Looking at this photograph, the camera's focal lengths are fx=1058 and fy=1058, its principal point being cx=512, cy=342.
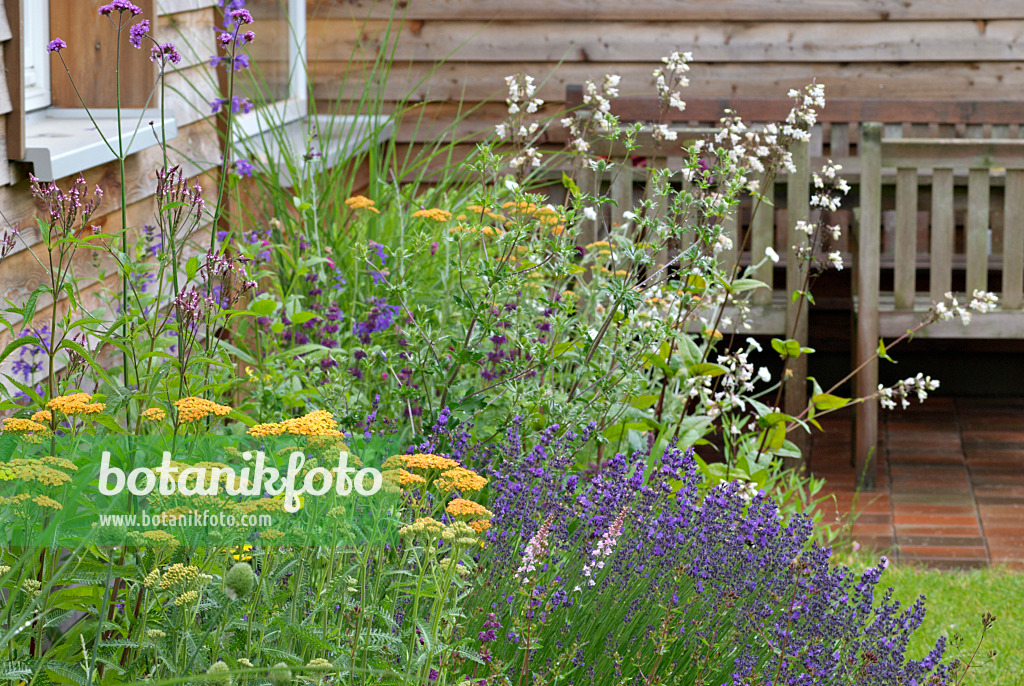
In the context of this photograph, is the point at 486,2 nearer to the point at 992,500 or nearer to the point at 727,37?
the point at 727,37

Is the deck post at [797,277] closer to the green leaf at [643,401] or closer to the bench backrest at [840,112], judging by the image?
the bench backrest at [840,112]

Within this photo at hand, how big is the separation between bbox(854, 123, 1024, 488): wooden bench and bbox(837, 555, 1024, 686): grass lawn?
31.6 inches

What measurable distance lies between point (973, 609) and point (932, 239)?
1.65 meters

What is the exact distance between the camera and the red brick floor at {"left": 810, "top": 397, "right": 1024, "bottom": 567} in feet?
11.9

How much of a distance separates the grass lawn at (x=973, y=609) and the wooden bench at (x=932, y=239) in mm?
803

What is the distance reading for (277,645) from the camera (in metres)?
1.53

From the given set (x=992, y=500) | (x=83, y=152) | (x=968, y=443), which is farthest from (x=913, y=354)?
(x=83, y=152)

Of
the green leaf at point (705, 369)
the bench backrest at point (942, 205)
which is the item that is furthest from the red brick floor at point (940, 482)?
the green leaf at point (705, 369)

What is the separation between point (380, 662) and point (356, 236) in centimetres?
236

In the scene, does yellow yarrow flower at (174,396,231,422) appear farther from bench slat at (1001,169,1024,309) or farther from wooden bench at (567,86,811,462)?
bench slat at (1001,169,1024,309)

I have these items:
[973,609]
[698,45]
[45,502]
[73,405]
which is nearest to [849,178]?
[698,45]

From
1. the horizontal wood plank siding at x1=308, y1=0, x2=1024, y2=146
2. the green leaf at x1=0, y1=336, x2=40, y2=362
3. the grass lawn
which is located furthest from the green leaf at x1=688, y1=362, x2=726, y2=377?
the horizontal wood plank siding at x1=308, y1=0, x2=1024, y2=146

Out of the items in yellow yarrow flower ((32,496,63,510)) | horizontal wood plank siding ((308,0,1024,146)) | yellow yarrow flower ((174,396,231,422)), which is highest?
horizontal wood plank siding ((308,0,1024,146))

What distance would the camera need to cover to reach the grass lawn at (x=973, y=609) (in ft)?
8.89
